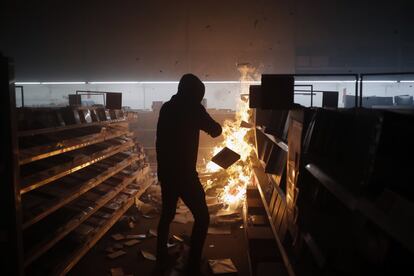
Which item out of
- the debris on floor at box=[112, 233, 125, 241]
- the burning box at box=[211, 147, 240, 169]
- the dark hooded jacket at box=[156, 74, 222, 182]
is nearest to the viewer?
the dark hooded jacket at box=[156, 74, 222, 182]

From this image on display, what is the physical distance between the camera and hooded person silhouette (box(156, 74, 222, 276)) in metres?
3.79

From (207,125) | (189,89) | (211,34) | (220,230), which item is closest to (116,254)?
(220,230)

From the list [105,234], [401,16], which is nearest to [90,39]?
[105,234]

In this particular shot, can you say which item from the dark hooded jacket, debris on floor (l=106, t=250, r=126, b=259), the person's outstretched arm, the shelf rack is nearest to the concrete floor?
debris on floor (l=106, t=250, r=126, b=259)

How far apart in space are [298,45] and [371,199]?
7631 millimetres

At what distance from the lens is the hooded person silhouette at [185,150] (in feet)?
12.4

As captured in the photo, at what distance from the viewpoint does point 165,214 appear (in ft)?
13.2

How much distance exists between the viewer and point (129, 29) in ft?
22.3

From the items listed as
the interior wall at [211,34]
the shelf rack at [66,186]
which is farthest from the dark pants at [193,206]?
the interior wall at [211,34]

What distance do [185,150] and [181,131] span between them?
0.23 m

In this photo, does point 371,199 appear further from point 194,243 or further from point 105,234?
point 105,234

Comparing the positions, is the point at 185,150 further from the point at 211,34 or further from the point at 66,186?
the point at 211,34

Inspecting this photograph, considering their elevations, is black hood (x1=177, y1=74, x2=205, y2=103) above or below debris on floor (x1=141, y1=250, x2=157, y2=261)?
above

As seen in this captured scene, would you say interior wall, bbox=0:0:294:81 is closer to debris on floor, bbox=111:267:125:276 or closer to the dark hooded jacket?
the dark hooded jacket
